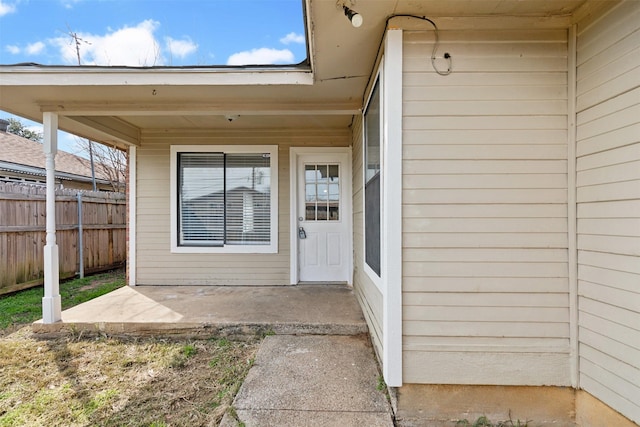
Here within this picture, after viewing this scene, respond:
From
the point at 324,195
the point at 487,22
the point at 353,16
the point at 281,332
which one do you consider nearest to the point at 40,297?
the point at 281,332

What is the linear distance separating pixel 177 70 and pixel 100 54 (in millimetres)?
8716

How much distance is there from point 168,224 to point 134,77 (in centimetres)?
238

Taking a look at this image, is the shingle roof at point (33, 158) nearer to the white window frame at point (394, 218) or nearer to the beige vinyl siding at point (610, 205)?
the white window frame at point (394, 218)

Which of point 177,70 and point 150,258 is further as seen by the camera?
point 150,258

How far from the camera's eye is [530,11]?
6.08ft

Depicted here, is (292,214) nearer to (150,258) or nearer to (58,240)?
(150,258)

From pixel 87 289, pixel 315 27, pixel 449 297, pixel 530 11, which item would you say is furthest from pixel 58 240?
pixel 530 11

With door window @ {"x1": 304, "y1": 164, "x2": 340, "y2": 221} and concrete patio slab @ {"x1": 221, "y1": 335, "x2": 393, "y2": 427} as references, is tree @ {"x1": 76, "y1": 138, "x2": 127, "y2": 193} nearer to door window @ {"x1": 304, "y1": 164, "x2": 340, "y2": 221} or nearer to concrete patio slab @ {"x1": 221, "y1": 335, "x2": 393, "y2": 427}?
door window @ {"x1": 304, "y1": 164, "x2": 340, "y2": 221}

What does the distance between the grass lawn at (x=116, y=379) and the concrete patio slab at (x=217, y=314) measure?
11 centimetres

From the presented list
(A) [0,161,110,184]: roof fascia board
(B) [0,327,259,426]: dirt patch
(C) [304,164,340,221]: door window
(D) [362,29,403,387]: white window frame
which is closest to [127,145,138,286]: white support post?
(B) [0,327,259,426]: dirt patch

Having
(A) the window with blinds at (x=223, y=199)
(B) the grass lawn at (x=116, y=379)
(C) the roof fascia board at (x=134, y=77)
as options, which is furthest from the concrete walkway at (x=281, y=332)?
(C) the roof fascia board at (x=134, y=77)

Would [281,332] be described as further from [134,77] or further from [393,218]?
[134,77]

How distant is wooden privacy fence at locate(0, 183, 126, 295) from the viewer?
15.0 ft

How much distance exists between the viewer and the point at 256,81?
2676 mm
